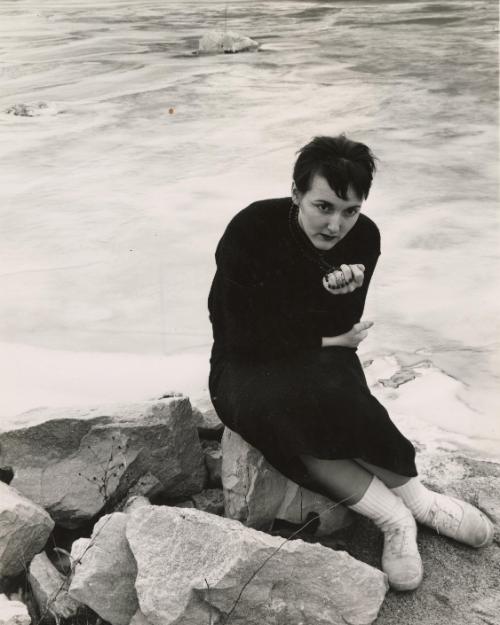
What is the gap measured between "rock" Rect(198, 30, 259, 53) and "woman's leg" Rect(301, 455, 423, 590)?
8.07 metres

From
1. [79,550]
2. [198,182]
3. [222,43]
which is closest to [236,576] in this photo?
[79,550]

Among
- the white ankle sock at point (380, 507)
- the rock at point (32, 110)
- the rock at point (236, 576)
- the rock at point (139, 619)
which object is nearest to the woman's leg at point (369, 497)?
the white ankle sock at point (380, 507)

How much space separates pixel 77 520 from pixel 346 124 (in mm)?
4855

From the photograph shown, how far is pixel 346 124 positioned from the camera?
6.73m

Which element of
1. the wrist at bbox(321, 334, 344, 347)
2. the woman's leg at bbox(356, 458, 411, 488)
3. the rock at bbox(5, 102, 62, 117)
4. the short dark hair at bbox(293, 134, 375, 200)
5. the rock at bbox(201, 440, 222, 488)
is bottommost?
the rock at bbox(201, 440, 222, 488)

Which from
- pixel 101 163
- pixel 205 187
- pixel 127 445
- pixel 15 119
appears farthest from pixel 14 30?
pixel 127 445

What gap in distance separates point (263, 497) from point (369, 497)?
315mm

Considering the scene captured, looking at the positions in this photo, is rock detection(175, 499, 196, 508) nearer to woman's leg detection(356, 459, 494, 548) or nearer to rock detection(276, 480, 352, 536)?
rock detection(276, 480, 352, 536)

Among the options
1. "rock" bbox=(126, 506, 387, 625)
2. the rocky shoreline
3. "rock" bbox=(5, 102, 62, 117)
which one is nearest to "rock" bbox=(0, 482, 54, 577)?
the rocky shoreline

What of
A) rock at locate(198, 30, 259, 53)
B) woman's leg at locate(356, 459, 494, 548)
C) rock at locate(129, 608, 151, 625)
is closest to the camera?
rock at locate(129, 608, 151, 625)

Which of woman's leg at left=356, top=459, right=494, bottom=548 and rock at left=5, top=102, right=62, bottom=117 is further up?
rock at left=5, top=102, right=62, bottom=117

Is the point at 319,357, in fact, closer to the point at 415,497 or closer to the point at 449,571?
the point at 415,497

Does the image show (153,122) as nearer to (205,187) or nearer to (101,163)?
(101,163)

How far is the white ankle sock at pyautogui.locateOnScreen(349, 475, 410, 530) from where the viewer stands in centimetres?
239
